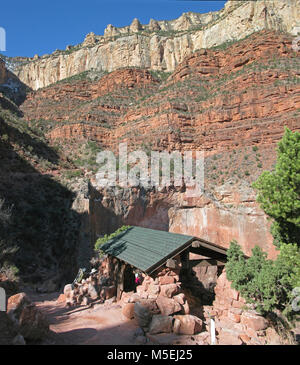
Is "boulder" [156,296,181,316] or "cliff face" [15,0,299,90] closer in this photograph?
"boulder" [156,296,181,316]

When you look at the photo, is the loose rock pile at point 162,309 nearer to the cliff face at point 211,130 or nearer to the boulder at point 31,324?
the boulder at point 31,324

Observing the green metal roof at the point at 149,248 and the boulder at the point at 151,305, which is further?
the green metal roof at the point at 149,248

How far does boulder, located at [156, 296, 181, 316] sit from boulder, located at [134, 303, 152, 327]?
0.40 m

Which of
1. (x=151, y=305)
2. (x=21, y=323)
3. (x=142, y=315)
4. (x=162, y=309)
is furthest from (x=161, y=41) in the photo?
(x=21, y=323)

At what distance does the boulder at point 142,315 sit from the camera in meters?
6.80

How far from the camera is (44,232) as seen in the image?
698 inches

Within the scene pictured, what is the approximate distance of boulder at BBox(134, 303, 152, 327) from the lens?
6797mm

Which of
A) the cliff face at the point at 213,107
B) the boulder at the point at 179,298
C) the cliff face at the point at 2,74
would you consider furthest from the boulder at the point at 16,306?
the cliff face at the point at 2,74

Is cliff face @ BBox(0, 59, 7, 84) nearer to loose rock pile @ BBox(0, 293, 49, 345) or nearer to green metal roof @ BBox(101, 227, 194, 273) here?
green metal roof @ BBox(101, 227, 194, 273)

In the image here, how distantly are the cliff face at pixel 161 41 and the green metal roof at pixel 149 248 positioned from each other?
49.2 metres

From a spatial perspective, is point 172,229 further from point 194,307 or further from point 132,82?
point 132,82

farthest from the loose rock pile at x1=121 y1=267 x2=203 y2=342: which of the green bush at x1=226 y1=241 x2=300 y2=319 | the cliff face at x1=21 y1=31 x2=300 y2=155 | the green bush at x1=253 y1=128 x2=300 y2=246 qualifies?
the cliff face at x1=21 y1=31 x2=300 y2=155
